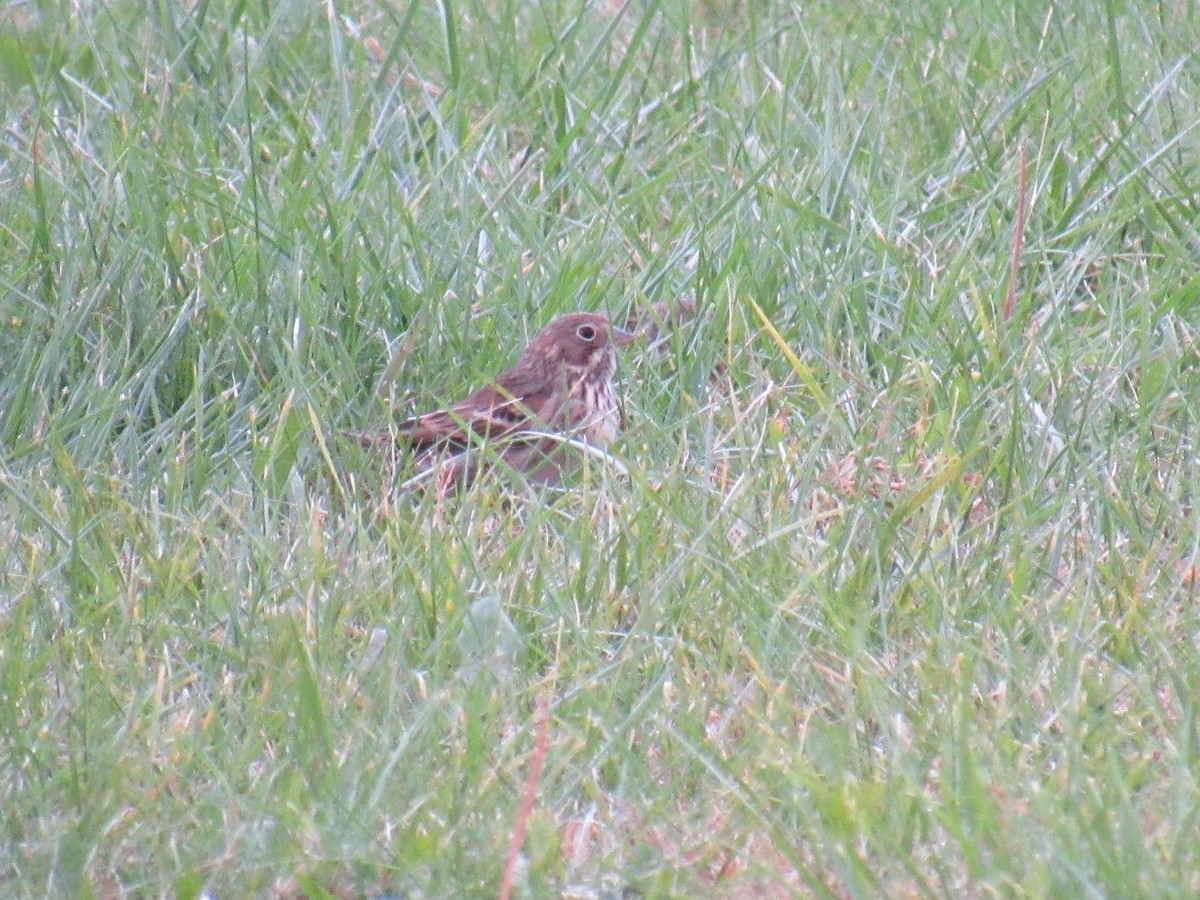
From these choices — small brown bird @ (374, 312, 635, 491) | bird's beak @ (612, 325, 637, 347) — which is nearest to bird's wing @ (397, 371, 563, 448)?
small brown bird @ (374, 312, 635, 491)

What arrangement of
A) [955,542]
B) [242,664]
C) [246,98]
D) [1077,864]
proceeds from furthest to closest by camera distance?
1. [246,98]
2. [955,542]
3. [242,664]
4. [1077,864]

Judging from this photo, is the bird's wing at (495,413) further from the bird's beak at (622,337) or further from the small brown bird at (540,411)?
the bird's beak at (622,337)

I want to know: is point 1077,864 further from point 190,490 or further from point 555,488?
point 190,490

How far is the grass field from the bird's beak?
1.9 inches

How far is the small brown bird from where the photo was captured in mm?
4676

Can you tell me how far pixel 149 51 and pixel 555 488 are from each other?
87.3 inches

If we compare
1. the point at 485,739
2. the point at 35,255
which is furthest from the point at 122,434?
the point at 485,739

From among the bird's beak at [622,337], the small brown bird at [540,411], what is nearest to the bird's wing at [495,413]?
the small brown bird at [540,411]

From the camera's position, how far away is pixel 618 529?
12.9 ft

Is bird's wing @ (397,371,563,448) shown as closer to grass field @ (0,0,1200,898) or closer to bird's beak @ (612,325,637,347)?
grass field @ (0,0,1200,898)

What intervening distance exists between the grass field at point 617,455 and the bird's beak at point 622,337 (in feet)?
0.16

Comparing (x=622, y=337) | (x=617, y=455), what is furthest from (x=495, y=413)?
(x=617, y=455)

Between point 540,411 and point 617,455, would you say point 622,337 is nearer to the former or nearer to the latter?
point 540,411

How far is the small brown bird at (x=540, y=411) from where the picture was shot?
4676 mm
